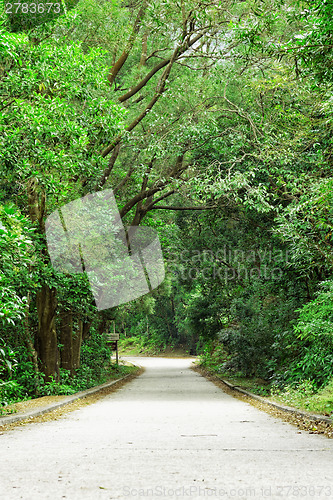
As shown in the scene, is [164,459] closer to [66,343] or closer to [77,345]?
[66,343]

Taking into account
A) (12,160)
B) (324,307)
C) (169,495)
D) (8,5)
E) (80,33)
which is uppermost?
(80,33)

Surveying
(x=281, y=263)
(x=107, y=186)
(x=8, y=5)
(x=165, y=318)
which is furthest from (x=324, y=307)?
(x=165, y=318)

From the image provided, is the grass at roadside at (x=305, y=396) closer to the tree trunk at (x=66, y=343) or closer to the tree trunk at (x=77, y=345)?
the tree trunk at (x=66, y=343)

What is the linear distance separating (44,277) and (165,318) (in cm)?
5446

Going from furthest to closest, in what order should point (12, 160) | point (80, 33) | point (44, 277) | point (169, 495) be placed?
point (80, 33), point (44, 277), point (12, 160), point (169, 495)

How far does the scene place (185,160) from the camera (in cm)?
2000

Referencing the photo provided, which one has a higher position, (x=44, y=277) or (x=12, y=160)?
(x=12, y=160)

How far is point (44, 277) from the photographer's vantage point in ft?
44.0

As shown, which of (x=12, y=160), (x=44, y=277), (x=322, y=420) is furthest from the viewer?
(x=44, y=277)

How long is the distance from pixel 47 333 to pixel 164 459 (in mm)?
10153

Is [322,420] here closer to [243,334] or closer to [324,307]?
[324,307]
